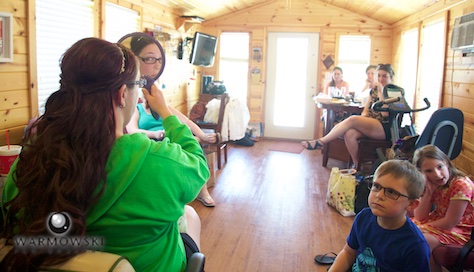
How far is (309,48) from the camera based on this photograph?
6.84 metres

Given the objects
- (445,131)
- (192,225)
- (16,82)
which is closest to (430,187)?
(445,131)

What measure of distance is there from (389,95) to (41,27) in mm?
3099

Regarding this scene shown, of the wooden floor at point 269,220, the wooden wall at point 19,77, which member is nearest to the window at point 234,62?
the wooden floor at point 269,220

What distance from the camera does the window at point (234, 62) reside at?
23.2 ft

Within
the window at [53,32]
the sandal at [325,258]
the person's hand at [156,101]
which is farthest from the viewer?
the window at [53,32]

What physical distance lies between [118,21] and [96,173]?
12.3 feet

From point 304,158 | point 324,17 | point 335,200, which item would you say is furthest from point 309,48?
point 335,200

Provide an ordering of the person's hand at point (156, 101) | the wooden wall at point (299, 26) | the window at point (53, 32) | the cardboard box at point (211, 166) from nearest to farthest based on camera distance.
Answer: the person's hand at point (156, 101) < the window at point (53, 32) < the cardboard box at point (211, 166) < the wooden wall at point (299, 26)

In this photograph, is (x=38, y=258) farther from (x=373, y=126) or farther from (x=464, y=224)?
(x=373, y=126)

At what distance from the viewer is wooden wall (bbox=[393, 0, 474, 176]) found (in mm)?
3510

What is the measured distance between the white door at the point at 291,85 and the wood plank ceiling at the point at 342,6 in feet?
2.12

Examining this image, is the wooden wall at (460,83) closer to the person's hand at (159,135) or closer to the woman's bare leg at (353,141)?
the woman's bare leg at (353,141)

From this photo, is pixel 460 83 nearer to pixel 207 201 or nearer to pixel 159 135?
pixel 207 201

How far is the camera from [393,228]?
1663 millimetres
